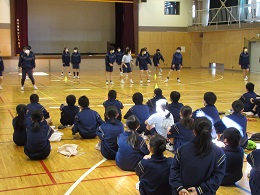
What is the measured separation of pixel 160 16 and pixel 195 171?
26930 millimetres

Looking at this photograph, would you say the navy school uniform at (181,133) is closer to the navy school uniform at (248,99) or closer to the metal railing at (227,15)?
the navy school uniform at (248,99)

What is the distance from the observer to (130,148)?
552 centimetres

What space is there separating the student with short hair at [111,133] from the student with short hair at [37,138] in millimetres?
926

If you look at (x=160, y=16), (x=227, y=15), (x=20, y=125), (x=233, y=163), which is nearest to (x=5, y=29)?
(x=160, y=16)

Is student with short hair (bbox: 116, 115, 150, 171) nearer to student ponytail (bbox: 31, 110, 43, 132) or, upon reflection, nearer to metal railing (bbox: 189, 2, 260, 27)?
student ponytail (bbox: 31, 110, 43, 132)

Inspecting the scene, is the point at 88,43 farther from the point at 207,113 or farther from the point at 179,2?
the point at 207,113

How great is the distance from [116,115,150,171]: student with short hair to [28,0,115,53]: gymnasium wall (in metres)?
25.2

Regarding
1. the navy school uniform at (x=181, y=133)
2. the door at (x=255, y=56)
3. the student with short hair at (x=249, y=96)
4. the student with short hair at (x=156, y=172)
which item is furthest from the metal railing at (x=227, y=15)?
the student with short hair at (x=156, y=172)

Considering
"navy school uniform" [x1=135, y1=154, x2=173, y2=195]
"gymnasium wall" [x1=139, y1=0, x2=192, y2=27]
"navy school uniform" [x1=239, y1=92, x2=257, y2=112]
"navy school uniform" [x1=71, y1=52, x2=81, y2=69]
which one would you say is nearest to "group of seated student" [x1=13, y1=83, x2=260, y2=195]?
"navy school uniform" [x1=135, y1=154, x2=173, y2=195]

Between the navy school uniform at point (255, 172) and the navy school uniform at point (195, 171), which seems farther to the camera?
the navy school uniform at point (255, 172)

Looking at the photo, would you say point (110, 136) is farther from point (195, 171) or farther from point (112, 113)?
point (195, 171)

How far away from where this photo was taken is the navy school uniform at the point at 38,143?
20.0 feet

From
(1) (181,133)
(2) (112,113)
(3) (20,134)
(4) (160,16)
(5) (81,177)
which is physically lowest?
(5) (81,177)

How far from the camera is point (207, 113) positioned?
23.0ft
